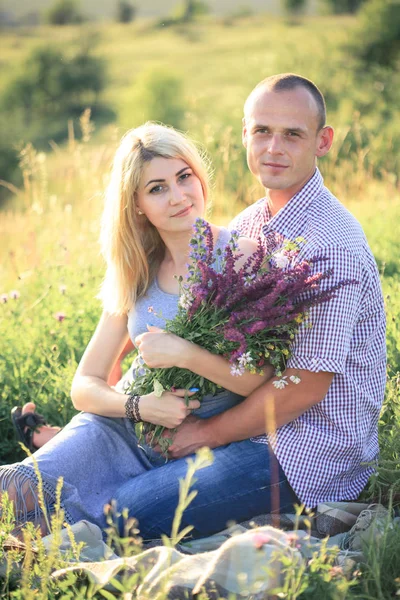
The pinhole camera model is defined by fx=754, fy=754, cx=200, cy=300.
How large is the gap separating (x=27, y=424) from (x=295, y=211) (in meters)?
1.75

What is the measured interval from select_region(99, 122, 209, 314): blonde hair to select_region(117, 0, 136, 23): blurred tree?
6131 centimetres

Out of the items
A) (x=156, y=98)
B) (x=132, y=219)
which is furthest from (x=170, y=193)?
(x=156, y=98)

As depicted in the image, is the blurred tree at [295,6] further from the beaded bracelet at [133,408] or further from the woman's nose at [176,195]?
the beaded bracelet at [133,408]

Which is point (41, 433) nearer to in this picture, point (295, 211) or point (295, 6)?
point (295, 211)

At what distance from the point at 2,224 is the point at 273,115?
5.70m

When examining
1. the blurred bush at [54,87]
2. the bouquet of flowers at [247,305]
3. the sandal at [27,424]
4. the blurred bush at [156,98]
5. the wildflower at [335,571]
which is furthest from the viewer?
the blurred bush at [54,87]

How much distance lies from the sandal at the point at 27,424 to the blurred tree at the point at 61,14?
62.9 m

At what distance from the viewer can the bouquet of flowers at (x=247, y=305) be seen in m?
2.81

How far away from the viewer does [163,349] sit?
300 cm

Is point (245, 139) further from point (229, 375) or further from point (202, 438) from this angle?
point (202, 438)

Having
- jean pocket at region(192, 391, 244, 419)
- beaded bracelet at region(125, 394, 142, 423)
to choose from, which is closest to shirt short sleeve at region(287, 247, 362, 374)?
jean pocket at region(192, 391, 244, 419)

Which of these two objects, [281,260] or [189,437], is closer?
[281,260]

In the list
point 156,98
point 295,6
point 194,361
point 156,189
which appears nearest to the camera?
point 194,361

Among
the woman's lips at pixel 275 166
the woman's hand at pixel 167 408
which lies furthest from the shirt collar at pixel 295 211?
the woman's hand at pixel 167 408
